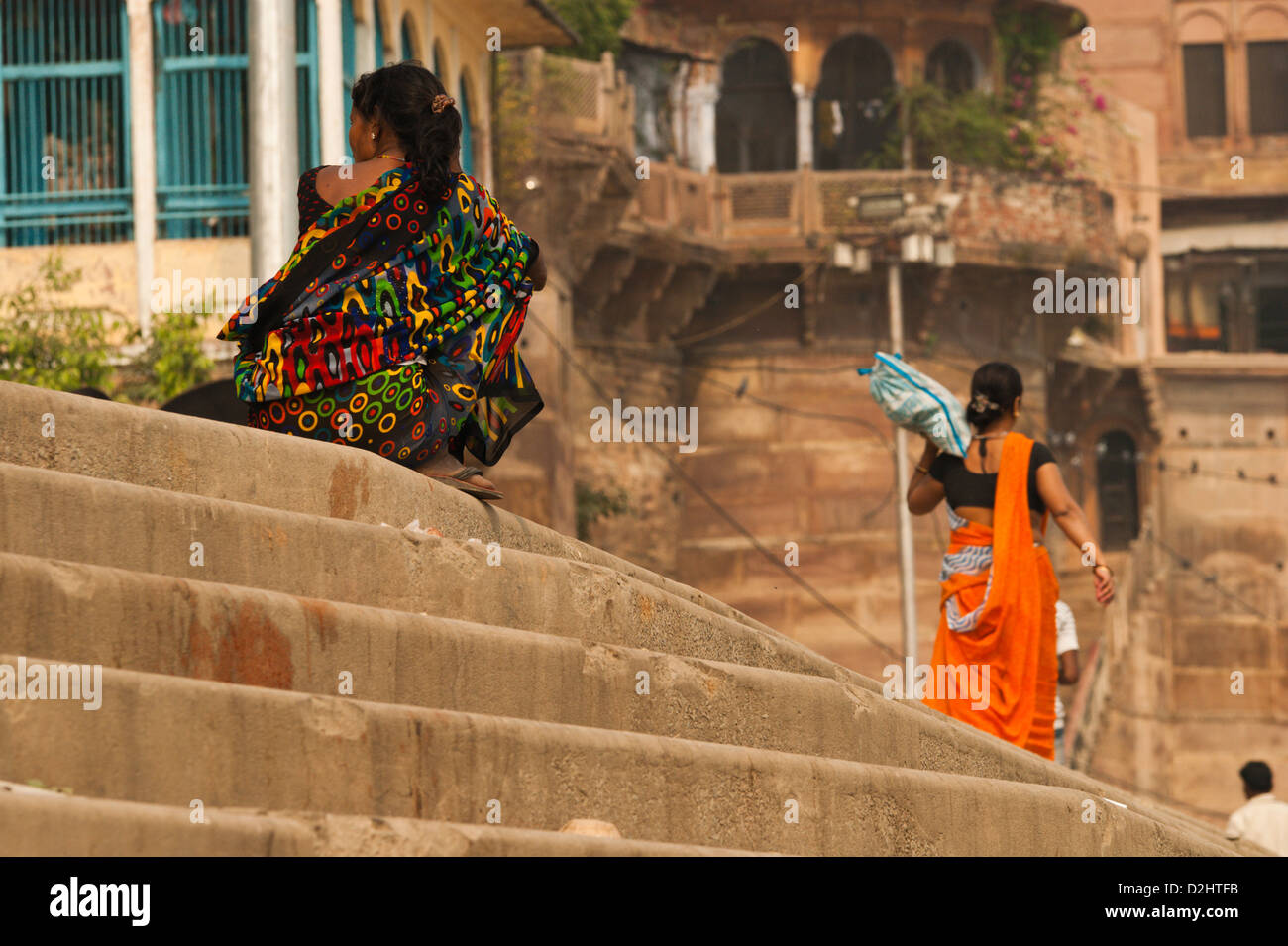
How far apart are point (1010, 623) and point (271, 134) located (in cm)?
695

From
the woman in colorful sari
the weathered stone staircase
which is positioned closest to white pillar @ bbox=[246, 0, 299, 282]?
the woman in colorful sari

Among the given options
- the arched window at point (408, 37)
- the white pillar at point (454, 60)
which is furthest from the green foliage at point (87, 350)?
the white pillar at point (454, 60)

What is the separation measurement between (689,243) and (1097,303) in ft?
24.5

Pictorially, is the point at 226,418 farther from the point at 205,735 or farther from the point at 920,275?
the point at 920,275

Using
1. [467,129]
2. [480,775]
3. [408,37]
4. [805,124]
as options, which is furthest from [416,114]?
[805,124]

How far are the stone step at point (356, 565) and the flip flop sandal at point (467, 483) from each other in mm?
520

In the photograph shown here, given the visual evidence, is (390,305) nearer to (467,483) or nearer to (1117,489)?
(467,483)

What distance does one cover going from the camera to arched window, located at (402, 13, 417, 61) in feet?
50.1

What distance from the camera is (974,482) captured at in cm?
742

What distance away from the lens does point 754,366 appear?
2588 cm

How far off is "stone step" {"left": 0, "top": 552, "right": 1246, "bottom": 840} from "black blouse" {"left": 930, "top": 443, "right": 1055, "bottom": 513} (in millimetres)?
1661

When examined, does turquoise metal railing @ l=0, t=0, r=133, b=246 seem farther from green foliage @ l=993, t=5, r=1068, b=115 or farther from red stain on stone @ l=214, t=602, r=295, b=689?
green foliage @ l=993, t=5, r=1068, b=115

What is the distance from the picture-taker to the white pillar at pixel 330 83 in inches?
516
